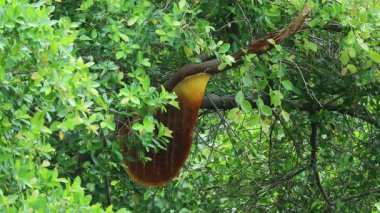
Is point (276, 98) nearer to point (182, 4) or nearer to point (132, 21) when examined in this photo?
point (182, 4)

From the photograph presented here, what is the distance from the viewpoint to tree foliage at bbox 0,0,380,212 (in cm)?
278

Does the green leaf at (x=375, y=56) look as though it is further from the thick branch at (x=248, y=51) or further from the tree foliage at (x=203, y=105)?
the thick branch at (x=248, y=51)

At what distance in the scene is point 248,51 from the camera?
391cm

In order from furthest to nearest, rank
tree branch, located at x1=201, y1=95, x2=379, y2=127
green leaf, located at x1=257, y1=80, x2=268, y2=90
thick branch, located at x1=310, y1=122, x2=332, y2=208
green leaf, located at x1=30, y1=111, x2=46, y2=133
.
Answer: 1. thick branch, located at x1=310, y1=122, x2=332, y2=208
2. tree branch, located at x1=201, y1=95, x2=379, y2=127
3. green leaf, located at x1=257, y1=80, x2=268, y2=90
4. green leaf, located at x1=30, y1=111, x2=46, y2=133

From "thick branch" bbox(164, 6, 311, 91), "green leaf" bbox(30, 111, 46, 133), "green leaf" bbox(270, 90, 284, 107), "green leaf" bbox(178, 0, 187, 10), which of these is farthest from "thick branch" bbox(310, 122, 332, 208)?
"green leaf" bbox(30, 111, 46, 133)

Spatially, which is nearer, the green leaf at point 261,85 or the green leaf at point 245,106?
the green leaf at point 245,106

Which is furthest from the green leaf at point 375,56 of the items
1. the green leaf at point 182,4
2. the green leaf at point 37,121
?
the green leaf at point 37,121

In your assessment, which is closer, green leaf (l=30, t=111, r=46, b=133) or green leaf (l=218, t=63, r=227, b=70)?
green leaf (l=30, t=111, r=46, b=133)

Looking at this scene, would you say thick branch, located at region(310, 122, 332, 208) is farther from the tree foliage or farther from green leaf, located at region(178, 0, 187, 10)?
green leaf, located at region(178, 0, 187, 10)

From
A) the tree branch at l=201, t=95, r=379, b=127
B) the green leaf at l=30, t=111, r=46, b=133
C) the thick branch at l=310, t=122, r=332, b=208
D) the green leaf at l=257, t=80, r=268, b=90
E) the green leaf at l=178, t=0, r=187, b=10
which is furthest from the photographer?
the thick branch at l=310, t=122, r=332, b=208

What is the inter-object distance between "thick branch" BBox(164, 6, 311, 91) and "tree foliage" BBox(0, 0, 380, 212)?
0.11 feet

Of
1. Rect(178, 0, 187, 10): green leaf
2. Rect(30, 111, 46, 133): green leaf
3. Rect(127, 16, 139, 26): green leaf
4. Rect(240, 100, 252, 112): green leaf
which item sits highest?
Rect(30, 111, 46, 133): green leaf

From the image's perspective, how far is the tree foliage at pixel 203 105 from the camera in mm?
2777

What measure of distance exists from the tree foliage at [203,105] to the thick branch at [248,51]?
0.11 ft
